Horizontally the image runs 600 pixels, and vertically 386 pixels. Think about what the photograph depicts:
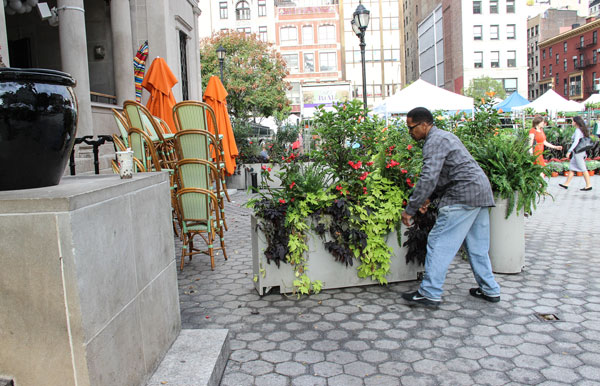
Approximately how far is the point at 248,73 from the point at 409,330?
1505 inches

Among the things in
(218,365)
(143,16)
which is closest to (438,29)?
(143,16)

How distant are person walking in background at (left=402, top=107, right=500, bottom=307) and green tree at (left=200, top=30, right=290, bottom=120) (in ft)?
115

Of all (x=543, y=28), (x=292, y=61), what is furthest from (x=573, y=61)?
(x=292, y=61)

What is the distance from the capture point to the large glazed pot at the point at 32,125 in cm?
224

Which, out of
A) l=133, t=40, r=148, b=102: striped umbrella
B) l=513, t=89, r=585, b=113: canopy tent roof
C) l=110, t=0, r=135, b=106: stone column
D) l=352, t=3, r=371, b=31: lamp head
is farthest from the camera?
l=513, t=89, r=585, b=113: canopy tent roof

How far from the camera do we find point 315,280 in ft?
16.4

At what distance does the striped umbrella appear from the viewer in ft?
39.7

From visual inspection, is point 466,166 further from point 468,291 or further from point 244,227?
point 244,227

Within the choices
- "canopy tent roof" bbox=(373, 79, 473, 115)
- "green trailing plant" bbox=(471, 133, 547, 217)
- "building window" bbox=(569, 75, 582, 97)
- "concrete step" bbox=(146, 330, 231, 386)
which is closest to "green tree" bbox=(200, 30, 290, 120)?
"canopy tent roof" bbox=(373, 79, 473, 115)

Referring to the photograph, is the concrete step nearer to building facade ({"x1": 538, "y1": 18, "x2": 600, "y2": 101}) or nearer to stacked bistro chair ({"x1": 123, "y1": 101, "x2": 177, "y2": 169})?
stacked bistro chair ({"x1": 123, "y1": 101, "x2": 177, "y2": 169})

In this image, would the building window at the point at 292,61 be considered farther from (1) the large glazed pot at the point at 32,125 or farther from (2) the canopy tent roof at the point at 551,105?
(1) the large glazed pot at the point at 32,125

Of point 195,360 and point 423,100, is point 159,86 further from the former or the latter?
point 423,100

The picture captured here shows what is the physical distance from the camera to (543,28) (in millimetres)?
86250

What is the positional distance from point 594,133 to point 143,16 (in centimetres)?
1742
